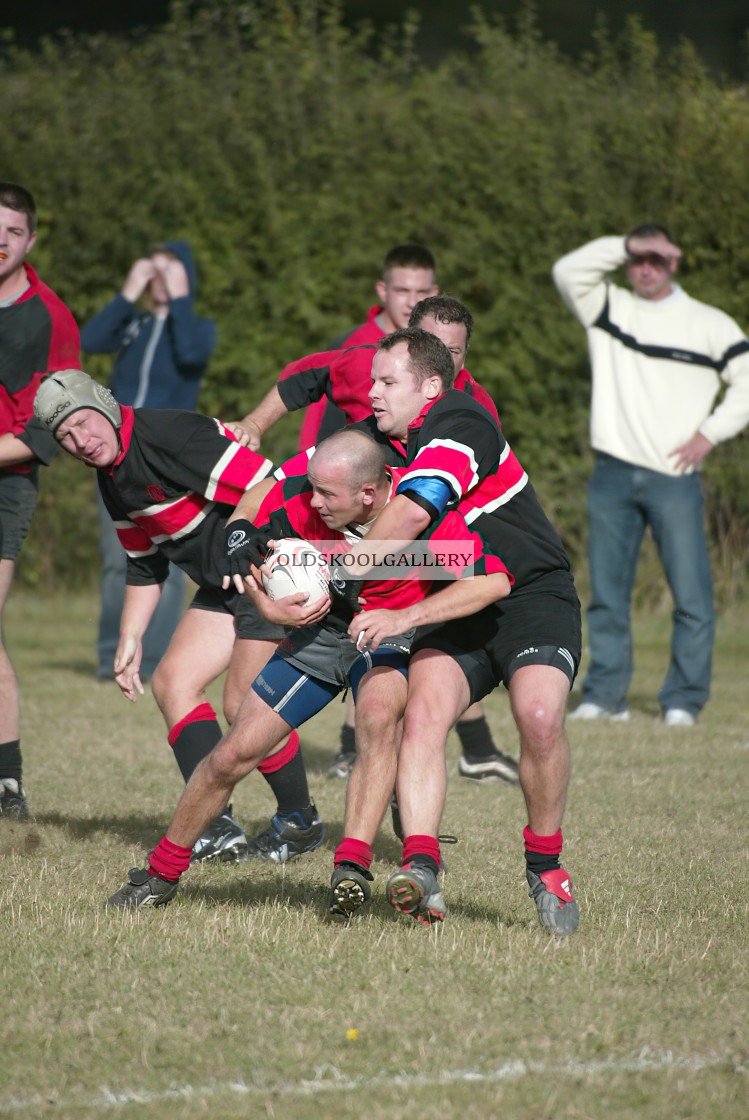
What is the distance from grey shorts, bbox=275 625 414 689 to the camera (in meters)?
5.04

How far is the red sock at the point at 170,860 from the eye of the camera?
5.05 metres

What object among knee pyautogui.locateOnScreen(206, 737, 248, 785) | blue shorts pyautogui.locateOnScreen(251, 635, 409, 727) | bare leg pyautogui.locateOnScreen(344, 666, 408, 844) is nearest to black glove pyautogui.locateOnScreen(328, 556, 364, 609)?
blue shorts pyautogui.locateOnScreen(251, 635, 409, 727)

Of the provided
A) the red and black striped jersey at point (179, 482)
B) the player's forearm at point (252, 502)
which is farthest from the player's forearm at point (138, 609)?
the player's forearm at point (252, 502)

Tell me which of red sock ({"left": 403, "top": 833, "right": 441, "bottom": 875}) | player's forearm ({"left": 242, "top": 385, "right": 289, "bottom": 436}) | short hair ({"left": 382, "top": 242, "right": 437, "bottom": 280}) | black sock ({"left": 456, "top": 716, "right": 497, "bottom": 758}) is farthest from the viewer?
black sock ({"left": 456, "top": 716, "right": 497, "bottom": 758})

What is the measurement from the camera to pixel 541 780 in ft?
16.1

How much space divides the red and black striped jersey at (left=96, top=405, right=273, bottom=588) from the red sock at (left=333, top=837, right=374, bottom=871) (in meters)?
1.27

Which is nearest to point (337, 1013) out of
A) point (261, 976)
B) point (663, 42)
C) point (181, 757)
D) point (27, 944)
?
point (261, 976)

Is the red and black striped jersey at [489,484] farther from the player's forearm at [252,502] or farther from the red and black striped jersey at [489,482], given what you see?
the player's forearm at [252,502]

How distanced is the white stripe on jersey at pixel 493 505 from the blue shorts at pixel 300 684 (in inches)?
20.4

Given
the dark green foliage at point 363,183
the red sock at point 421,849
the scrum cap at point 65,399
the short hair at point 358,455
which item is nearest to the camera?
the short hair at point 358,455

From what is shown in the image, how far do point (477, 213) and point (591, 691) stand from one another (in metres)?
5.57

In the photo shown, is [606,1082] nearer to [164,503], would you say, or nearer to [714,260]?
[164,503]

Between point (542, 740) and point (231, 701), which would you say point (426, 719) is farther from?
point (231, 701)

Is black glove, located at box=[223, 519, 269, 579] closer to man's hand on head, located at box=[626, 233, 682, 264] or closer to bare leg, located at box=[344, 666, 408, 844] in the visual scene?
bare leg, located at box=[344, 666, 408, 844]
